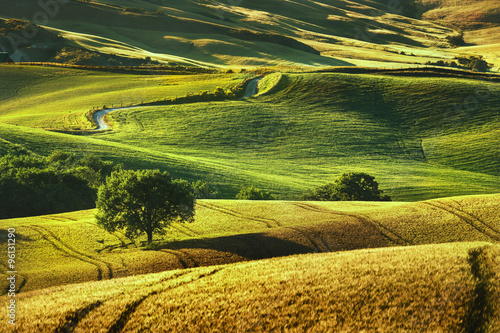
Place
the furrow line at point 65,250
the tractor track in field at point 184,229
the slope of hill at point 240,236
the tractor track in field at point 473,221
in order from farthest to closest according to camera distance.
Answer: the tractor track in field at point 184,229 → the tractor track in field at point 473,221 → the slope of hill at point 240,236 → the furrow line at point 65,250

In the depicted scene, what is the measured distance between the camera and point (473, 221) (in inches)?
1099

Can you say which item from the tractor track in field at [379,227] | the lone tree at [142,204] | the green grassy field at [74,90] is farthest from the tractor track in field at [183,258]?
the green grassy field at [74,90]

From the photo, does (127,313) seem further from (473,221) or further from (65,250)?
(473,221)

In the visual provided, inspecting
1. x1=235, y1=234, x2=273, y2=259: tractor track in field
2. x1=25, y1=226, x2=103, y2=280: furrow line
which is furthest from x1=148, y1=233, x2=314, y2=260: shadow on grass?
x1=25, y1=226, x2=103, y2=280: furrow line

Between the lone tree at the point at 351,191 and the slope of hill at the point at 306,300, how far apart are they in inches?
1470

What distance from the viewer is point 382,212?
32.6 metres

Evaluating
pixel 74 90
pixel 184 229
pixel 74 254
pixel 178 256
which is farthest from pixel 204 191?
pixel 74 90

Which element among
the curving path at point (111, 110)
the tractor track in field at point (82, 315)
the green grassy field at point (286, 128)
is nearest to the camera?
the tractor track in field at point (82, 315)

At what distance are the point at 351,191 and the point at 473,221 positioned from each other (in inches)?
988

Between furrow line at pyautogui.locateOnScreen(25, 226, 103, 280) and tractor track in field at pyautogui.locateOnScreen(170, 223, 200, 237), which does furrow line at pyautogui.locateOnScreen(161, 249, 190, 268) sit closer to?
furrow line at pyautogui.locateOnScreen(25, 226, 103, 280)

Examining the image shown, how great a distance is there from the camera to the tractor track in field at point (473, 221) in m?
25.9

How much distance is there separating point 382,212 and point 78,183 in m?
36.9

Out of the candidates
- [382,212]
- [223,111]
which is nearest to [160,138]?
[223,111]

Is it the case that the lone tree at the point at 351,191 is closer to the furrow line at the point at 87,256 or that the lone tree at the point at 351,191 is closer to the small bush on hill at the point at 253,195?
the small bush on hill at the point at 253,195
